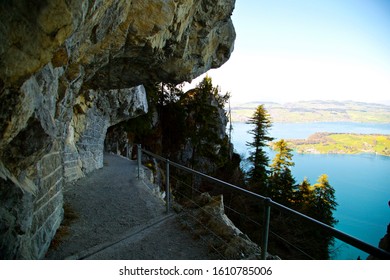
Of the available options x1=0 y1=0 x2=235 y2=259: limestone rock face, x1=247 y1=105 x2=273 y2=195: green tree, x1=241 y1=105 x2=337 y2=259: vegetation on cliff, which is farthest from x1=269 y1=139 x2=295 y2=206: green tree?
x1=0 y1=0 x2=235 y2=259: limestone rock face

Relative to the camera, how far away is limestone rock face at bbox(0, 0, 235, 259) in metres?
1.92

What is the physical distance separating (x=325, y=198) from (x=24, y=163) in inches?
987

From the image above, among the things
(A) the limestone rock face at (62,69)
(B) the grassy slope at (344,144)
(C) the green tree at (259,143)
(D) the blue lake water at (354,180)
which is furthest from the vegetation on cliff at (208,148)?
(B) the grassy slope at (344,144)

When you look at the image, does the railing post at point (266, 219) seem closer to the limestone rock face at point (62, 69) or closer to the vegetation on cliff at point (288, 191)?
the limestone rock face at point (62, 69)

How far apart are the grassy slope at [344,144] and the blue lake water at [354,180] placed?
1.67 m

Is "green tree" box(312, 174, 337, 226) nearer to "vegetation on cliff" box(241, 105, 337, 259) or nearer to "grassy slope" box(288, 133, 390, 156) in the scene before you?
"vegetation on cliff" box(241, 105, 337, 259)

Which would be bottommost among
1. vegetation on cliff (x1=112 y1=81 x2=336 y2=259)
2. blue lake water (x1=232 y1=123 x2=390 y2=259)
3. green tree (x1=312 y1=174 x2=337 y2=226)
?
blue lake water (x1=232 y1=123 x2=390 y2=259)

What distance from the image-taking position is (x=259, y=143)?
84.9 feet

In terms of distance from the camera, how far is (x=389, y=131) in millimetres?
50500

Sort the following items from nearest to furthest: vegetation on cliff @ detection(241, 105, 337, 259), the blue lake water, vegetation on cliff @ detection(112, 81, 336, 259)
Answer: vegetation on cliff @ detection(241, 105, 337, 259) < vegetation on cliff @ detection(112, 81, 336, 259) < the blue lake water

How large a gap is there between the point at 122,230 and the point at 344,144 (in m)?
62.5

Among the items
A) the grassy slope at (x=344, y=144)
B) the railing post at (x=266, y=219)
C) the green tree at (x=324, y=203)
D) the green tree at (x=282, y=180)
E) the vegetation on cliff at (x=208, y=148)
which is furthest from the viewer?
the grassy slope at (x=344, y=144)

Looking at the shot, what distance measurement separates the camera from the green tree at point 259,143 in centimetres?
2502

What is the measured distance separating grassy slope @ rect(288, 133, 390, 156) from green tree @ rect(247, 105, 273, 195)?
96.0ft
